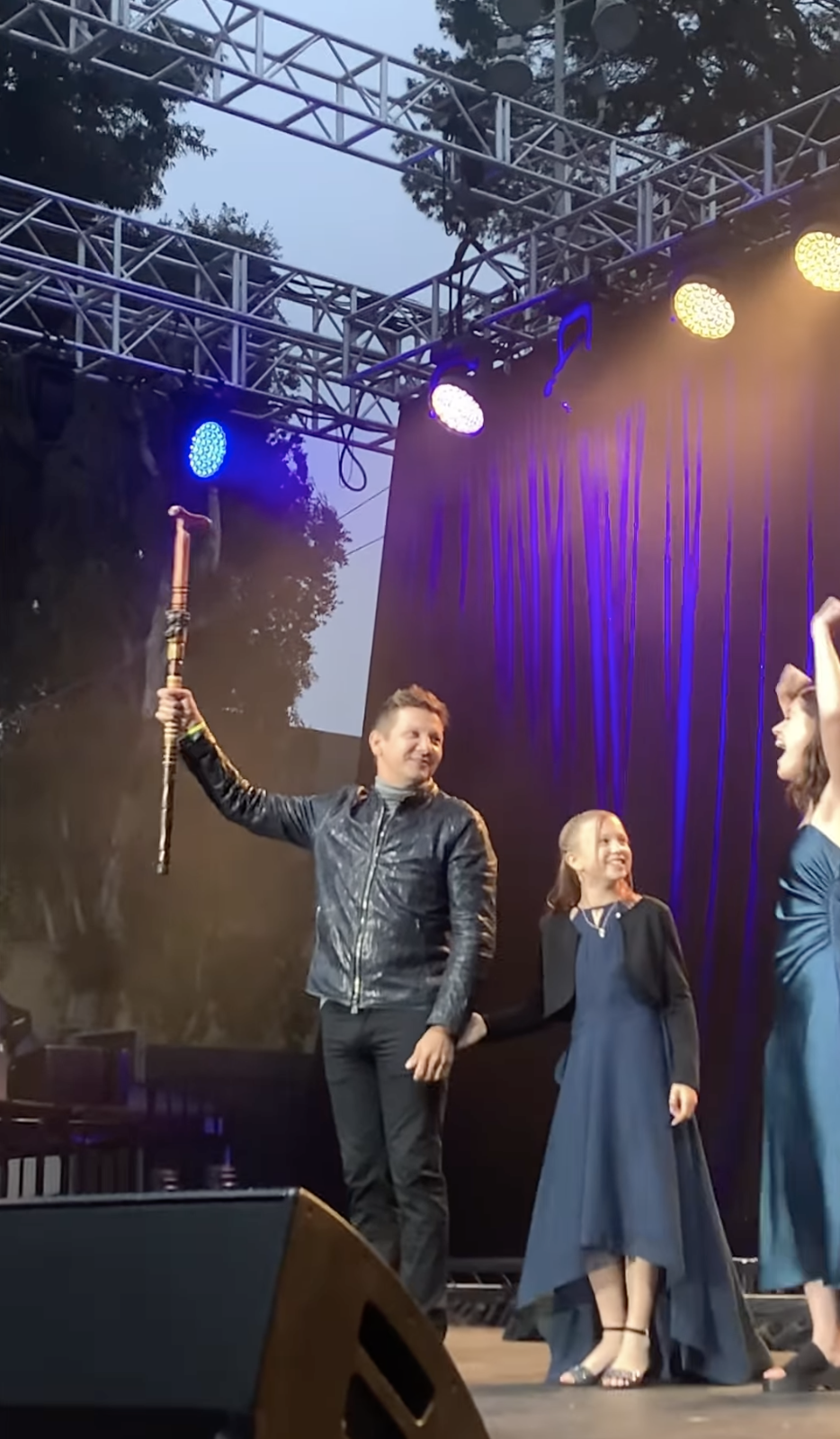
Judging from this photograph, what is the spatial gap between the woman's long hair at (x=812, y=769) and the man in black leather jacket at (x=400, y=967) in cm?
63

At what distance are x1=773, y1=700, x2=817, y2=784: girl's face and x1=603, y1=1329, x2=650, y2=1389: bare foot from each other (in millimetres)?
1108

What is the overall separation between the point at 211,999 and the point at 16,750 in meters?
1.32

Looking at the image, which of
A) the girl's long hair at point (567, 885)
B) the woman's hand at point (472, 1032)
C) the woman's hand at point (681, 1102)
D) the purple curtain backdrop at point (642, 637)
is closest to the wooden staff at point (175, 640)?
the woman's hand at point (472, 1032)

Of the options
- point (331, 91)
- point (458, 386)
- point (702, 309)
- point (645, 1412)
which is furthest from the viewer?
point (458, 386)

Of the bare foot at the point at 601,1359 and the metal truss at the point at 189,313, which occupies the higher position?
the metal truss at the point at 189,313

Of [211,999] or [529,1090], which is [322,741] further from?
[529,1090]

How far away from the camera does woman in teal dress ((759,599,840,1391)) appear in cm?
320

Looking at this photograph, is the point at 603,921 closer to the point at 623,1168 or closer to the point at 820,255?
the point at 623,1168

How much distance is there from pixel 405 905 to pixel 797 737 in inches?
33.2

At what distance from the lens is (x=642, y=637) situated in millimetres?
6055

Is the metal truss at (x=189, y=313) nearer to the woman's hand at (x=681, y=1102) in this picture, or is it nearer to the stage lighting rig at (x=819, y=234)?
the stage lighting rig at (x=819, y=234)

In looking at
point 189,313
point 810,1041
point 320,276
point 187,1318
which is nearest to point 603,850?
point 810,1041

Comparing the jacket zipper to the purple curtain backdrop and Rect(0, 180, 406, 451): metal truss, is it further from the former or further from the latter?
Rect(0, 180, 406, 451): metal truss

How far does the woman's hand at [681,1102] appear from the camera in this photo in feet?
10.7
